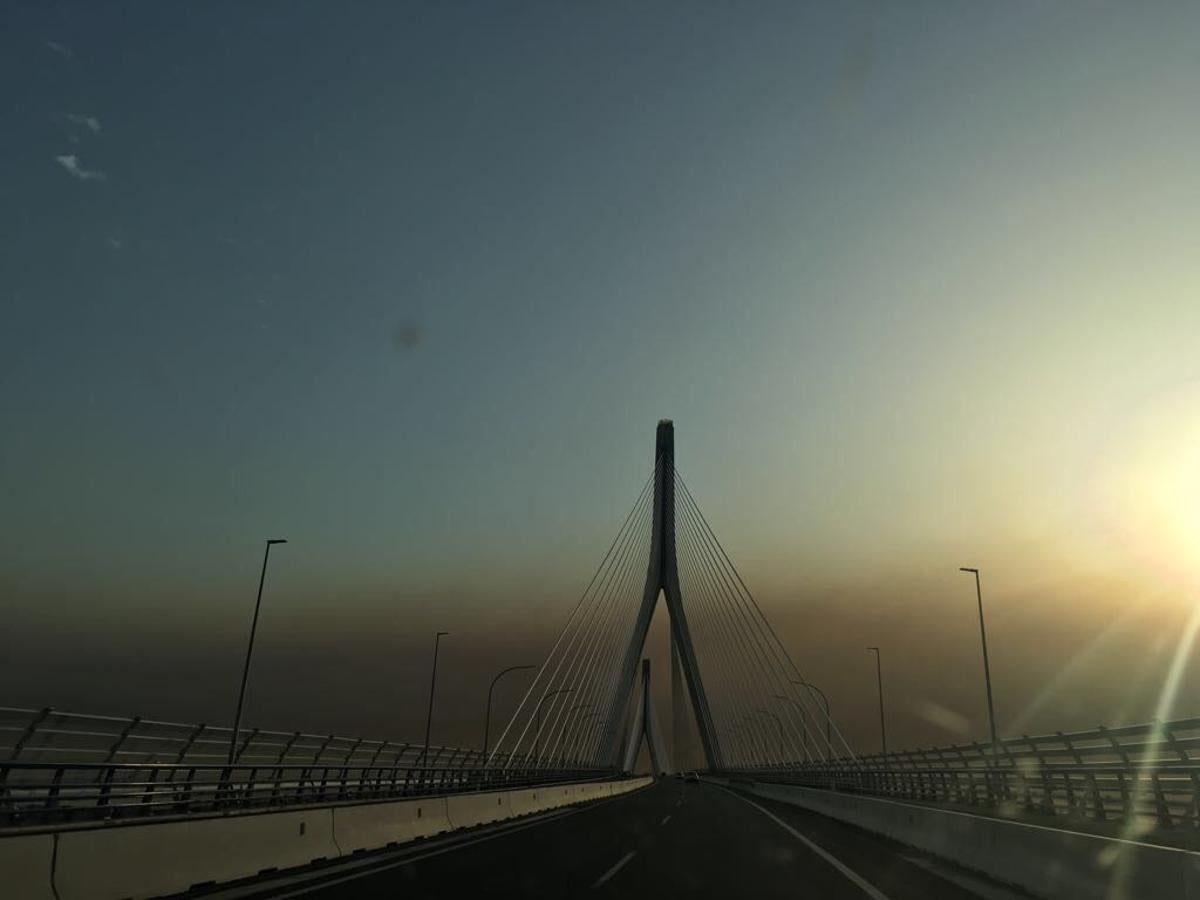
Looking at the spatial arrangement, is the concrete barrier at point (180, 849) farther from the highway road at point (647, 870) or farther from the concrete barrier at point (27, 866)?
the highway road at point (647, 870)

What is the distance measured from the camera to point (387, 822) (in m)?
15.9

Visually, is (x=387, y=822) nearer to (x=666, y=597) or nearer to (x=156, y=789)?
(x=156, y=789)

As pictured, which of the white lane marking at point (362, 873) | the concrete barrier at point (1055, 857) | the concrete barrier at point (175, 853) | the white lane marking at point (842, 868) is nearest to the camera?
the concrete barrier at point (1055, 857)

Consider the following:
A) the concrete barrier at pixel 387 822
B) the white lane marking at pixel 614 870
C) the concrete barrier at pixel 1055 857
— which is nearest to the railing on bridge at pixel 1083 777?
the concrete barrier at pixel 1055 857

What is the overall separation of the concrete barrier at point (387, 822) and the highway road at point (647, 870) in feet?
2.07

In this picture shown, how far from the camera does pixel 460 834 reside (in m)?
19.0

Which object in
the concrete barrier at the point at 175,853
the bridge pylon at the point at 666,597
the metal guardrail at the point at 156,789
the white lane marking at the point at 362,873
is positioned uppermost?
the bridge pylon at the point at 666,597

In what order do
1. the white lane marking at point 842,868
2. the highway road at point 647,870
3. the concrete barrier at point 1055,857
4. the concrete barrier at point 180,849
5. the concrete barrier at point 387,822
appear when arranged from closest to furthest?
the concrete barrier at point 1055,857
the concrete barrier at point 180,849
the highway road at point 647,870
the white lane marking at point 842,868
the concrete barrier at point 387,822

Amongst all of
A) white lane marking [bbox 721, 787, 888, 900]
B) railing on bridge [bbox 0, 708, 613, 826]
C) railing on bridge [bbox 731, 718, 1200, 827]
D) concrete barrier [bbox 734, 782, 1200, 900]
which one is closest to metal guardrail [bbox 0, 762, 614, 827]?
railing on bridge [bbox 0, 708, 613, 826]

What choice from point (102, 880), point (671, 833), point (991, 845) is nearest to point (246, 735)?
point (671, 833)

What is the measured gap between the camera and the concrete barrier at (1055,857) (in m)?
7.26

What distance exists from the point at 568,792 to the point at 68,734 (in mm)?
26228

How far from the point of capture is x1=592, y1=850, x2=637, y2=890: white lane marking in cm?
1112

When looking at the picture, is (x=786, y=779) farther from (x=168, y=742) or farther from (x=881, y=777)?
(x=168, y=742)
